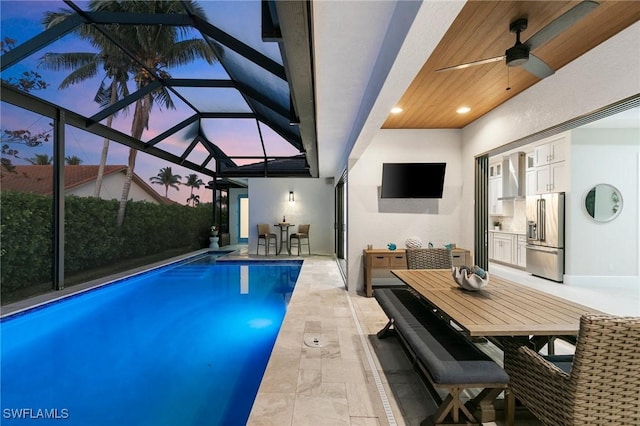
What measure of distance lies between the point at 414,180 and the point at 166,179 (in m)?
9.33

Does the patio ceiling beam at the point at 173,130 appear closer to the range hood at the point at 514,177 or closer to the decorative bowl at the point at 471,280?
the decorative bowl at the point at 471,280

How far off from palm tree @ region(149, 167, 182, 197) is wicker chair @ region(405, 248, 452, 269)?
987 cm

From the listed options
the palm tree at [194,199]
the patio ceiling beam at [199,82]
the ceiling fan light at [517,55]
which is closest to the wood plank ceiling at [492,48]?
the ceiling fan light at [517,55]

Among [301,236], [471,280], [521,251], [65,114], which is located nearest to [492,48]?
[471,280]

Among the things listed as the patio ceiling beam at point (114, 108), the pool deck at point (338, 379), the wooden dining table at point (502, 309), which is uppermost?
the patio ceiling beam at point (114, 108)

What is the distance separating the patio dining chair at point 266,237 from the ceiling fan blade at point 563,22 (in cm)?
882

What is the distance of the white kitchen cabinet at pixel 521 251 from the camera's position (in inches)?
283

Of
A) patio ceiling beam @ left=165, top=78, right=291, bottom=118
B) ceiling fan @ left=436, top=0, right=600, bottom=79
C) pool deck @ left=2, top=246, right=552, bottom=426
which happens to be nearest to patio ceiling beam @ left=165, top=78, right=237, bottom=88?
patio ceiling beam @ left=165, top=78, right=291, bottom=118

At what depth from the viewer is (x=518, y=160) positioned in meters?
7.76

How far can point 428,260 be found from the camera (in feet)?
12.8

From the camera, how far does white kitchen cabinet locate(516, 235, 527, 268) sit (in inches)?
283

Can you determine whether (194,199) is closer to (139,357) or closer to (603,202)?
(139,357)

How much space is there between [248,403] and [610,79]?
407cm

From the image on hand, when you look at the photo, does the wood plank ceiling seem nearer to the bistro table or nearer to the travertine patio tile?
the travertine patio tile
